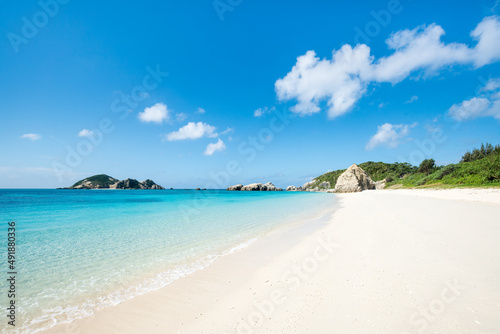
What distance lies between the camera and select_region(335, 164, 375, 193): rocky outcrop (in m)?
68.6

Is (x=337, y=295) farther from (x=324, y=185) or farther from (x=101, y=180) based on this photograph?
(x=101, y=180)

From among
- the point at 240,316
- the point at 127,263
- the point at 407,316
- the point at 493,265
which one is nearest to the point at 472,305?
the point at 407,316

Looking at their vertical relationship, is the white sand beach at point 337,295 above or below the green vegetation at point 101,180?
below

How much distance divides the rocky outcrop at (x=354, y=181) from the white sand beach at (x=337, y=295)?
226ft

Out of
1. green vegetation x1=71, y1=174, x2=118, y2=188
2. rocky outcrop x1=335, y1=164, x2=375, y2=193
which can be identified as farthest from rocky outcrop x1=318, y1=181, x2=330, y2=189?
green vegetation x1=71, y1=174, x2=118, y2=188

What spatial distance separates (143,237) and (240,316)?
8.20 meters

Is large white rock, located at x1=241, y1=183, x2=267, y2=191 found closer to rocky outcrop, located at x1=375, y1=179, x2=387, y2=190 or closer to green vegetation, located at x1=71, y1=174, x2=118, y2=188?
rocky outcrop, located at x1=375, y1=179, x2=387, y2=190

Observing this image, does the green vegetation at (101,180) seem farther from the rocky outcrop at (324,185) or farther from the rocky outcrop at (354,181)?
the rocky outcrop at (354,181)

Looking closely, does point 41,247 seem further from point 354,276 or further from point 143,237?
→ point 354,276

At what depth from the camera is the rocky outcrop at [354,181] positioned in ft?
225

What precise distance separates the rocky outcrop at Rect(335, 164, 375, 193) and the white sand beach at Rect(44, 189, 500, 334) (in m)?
68.8

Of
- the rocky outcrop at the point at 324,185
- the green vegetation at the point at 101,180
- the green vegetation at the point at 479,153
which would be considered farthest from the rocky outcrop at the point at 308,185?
the green vegetation at the point at 101,180

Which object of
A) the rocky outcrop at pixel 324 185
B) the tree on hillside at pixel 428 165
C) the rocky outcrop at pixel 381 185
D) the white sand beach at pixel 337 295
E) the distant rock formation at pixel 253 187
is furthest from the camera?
the distant rock formation at pixel 253 187

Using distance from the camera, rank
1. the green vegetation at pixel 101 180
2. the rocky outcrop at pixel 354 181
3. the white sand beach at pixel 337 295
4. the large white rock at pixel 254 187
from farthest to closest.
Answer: the large white rock at pixel 254 187
the green vegetation at pixel 101 180
the rocky outcrop at pixel 354 181
the white sand beach at pixel 337 295
